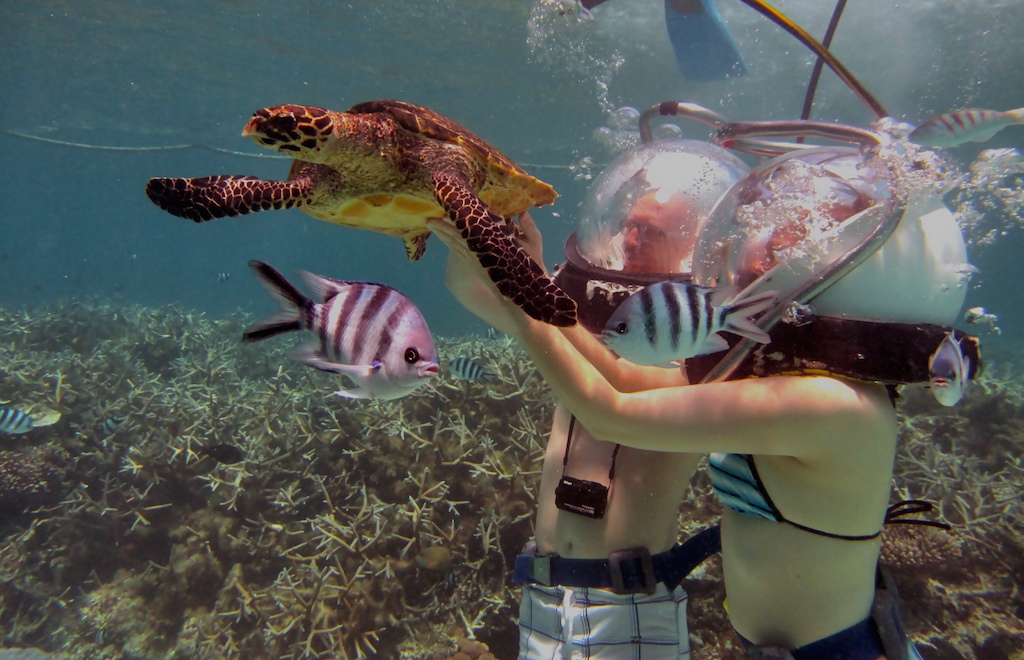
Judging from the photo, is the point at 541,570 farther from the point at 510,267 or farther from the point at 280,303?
the point at 280,303

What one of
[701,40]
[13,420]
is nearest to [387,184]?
[701,40]

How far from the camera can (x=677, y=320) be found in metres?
1.70

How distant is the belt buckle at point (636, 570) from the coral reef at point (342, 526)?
88.5 inches

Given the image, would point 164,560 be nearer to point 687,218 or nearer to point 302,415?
point 302,415

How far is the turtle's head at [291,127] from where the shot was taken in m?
1.91

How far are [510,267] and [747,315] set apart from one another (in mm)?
828

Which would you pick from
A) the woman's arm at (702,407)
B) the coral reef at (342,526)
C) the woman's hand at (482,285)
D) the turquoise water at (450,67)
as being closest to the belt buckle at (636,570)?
the woman's arm at (702,407)

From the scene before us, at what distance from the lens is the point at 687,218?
3.13 m

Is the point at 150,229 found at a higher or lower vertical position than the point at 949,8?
lower

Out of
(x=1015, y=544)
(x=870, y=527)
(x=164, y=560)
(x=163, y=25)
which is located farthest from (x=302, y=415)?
(x=163, y=25)

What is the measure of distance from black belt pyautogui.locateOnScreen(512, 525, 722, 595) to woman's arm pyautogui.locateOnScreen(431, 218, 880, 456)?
81 cm

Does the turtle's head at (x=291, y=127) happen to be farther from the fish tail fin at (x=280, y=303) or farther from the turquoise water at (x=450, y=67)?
the turquoise water at (x=450, y=67)

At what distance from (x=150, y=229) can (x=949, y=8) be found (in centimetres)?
11213

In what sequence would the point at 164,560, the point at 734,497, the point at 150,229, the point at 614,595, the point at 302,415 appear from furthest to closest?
the point at 150,229
the point at 302,415
the point at 164,560
the point at 614,595
the point at 734,497
